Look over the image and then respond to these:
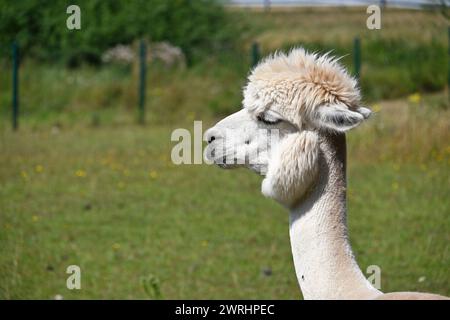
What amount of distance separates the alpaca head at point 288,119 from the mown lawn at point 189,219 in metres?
3.05

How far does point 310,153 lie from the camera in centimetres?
349

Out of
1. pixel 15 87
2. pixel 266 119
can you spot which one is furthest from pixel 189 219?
pixel 15 87

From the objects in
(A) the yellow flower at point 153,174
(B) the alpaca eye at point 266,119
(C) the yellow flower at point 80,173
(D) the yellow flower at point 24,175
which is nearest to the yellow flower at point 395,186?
(A) the yellow flower at point 153,174

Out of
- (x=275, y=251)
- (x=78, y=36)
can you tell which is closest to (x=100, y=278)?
(x=275, y=251)

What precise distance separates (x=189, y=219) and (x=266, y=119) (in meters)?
5.56

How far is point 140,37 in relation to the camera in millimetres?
20672

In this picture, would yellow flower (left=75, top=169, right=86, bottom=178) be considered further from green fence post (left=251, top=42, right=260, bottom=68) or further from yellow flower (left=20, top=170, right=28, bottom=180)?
green fence post (left=251, top=42, right=260, bottom=68)

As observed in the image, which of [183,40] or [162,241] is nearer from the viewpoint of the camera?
[162,241]

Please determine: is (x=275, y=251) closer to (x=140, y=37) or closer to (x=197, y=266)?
(x=197, y=266)

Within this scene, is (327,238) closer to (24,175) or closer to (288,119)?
(288,119)

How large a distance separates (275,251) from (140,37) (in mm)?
13327

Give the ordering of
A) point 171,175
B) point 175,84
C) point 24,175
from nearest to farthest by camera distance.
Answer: point 24,175 → point 171,175 → point 175,84

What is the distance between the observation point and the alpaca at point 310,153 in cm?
339

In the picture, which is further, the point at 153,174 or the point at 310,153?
the point at 153,174
